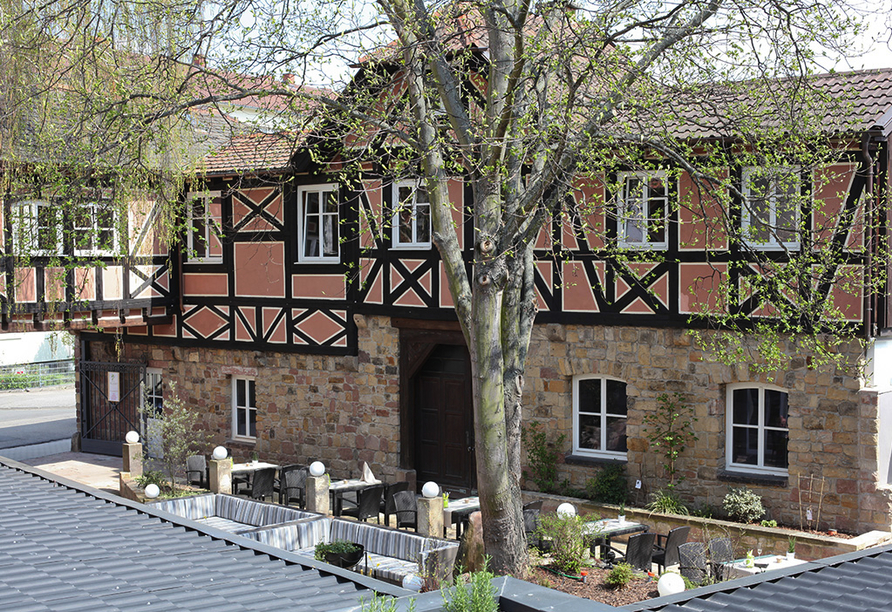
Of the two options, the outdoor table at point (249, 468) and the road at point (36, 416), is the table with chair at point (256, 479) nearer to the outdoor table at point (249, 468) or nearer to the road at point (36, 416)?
the outdoor table at point (249, 468)

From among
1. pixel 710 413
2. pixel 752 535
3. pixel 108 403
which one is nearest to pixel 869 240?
pixel 710 413

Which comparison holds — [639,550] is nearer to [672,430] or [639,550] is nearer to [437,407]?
[672,430]

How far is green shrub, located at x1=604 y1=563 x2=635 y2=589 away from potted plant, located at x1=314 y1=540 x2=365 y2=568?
8.28 ft

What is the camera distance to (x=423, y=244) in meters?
14.0

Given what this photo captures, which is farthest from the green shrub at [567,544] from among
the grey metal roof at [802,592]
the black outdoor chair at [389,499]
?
the grey metal roof at [802,592]

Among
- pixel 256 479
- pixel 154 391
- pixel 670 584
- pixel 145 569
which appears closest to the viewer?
pixel 145 569

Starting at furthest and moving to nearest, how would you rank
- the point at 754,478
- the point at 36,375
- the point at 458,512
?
the point at 36,375 < the point at 458,512 < the point at 754,478

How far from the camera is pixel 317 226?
51.1ft

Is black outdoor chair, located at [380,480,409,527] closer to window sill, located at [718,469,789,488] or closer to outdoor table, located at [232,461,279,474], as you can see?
outdoor table, located at [232,461,279,474]

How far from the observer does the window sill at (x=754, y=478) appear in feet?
36.3

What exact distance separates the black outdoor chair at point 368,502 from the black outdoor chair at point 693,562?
14.5 ft

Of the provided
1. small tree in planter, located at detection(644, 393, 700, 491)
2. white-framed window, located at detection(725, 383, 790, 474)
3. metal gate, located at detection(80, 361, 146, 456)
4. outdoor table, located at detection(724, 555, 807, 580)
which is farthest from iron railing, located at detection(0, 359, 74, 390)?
outdoor table, located at detection(724, 555, 807, 580)

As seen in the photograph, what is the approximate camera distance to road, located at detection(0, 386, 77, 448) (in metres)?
21.7

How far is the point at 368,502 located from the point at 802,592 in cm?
825
